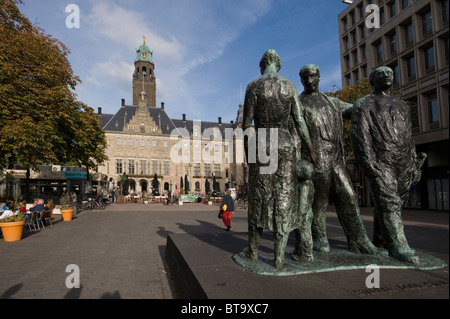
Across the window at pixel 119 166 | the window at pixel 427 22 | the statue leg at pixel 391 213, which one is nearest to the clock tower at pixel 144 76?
the window at pixel 119 166

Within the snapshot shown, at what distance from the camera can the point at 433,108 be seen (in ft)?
60.4

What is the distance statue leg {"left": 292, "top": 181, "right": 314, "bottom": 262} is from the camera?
130 inches

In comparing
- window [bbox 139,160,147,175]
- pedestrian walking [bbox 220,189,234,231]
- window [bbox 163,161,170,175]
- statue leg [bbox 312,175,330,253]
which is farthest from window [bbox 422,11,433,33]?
window [bbox 139,160,147,175]

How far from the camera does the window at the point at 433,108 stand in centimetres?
1808

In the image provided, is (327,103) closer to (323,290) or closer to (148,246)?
(323,290)

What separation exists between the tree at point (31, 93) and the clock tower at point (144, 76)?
57.0 meters

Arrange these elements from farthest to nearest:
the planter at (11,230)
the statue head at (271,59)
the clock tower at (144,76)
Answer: the clock tower at (144,76) < the planter at (11,230) < the statue head at (271,59)

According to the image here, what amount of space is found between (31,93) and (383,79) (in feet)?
46.2

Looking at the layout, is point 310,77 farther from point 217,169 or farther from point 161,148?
point 217,169

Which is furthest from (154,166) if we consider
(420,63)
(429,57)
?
(429,57)

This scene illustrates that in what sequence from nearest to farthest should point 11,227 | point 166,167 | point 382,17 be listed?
point 11,227
point 382,17
point 166,167

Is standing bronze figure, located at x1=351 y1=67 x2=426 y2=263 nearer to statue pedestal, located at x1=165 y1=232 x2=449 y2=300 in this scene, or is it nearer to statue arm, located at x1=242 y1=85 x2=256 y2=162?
statue pedestal, located at x1=165 y1=232 x2=449 y2=300

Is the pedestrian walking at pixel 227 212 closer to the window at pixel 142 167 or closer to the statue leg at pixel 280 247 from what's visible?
the statue leg at pixel 280 247
